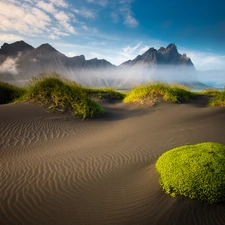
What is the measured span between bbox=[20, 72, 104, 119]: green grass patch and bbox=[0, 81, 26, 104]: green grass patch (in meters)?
2.67

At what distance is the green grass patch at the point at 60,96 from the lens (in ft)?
34.2

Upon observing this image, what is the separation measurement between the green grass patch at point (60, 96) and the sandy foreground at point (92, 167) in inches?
27.3

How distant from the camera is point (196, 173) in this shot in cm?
320

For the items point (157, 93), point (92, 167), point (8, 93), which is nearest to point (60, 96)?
point (8, 93)

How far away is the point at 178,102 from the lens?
544 inches

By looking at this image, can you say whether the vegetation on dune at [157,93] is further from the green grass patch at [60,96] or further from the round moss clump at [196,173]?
the round moss clump at [196,173]

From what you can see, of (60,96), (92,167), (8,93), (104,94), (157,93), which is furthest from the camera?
(104,94)

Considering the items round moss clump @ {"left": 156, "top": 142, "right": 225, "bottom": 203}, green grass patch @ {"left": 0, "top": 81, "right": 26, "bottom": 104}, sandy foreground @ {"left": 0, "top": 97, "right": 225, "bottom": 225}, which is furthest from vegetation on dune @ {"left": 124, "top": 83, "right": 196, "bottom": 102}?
round moss clump @ {"left": 156, "top": 142, "right": 225, "bottom": 203}

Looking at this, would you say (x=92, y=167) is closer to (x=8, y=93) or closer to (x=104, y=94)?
(x=8, y=93)

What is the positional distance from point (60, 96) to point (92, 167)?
6.90 meters

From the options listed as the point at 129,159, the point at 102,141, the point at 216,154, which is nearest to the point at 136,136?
the point at 102,141

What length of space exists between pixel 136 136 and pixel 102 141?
137 cm

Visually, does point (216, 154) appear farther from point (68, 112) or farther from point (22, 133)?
point (68, 112)

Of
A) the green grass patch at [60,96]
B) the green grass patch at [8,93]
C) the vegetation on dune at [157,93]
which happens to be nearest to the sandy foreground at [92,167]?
the green grass patch at [60,96]
